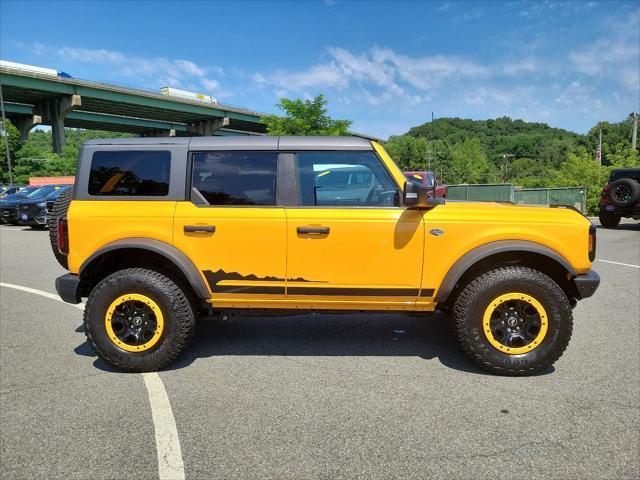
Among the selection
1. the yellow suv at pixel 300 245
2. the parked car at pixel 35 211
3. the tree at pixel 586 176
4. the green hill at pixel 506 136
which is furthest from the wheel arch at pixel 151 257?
the green hill at pixel 506 136

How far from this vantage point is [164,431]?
9.03 ft

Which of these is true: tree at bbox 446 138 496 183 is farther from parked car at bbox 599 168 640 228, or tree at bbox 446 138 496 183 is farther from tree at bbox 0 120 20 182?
parked car at bbox 599 168 640 228

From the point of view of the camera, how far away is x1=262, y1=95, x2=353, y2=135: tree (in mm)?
27125

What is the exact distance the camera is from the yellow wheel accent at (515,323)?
3523 millimetres

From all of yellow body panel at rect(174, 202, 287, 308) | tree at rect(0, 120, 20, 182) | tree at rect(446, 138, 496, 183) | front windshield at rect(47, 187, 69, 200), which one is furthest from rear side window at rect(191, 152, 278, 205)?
tree at rect(446, 138, 496, 183)

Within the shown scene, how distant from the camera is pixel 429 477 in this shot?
2.31 metres

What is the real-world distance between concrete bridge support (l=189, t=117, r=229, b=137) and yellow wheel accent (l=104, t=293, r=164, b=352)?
65792mm

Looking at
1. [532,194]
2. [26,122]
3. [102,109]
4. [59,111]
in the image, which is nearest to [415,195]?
[532,194]

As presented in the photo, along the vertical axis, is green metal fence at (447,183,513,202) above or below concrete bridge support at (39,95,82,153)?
below

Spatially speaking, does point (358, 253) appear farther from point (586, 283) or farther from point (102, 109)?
point (102, 109)

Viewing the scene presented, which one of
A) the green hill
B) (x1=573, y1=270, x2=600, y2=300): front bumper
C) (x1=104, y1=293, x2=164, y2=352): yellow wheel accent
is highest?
the green hill

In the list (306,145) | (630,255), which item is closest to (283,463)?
(306,145)

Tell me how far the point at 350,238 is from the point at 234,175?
1121 millimetres

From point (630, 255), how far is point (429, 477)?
9.06 metres
